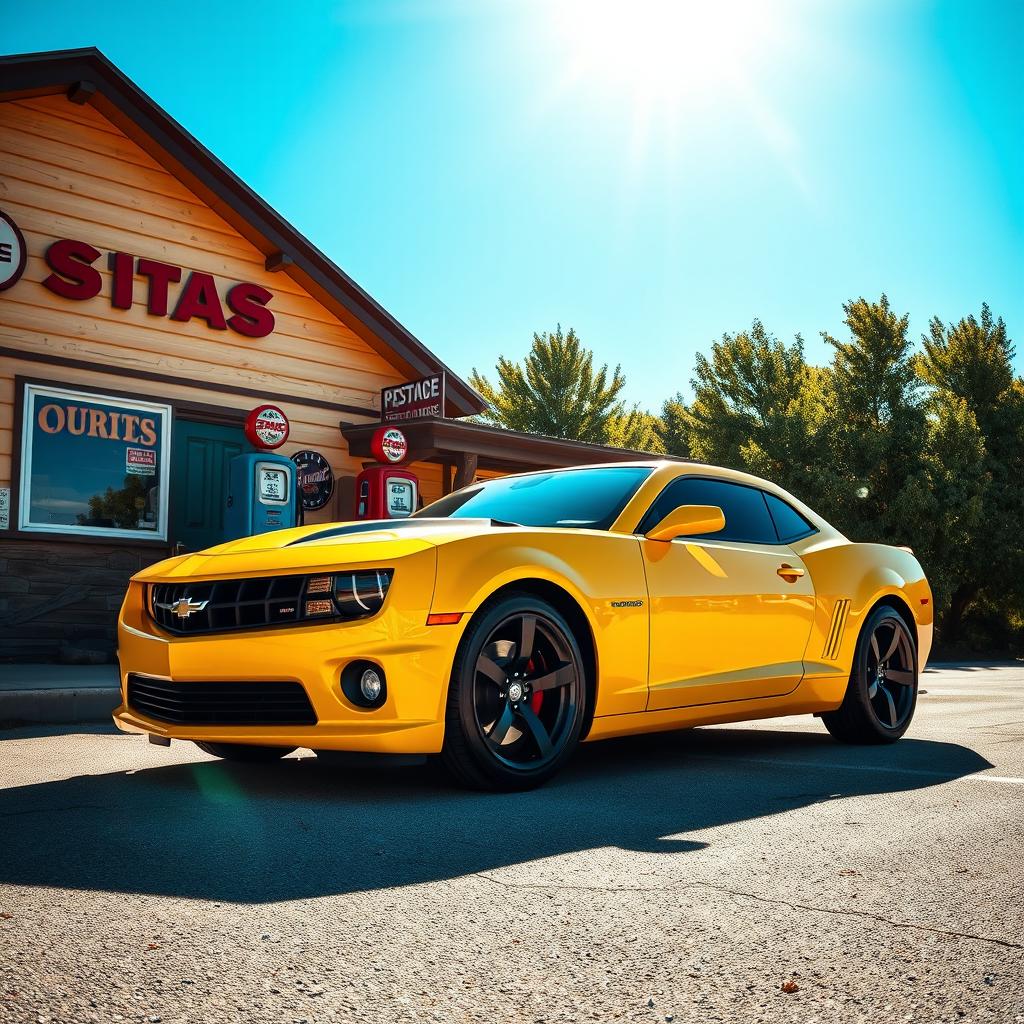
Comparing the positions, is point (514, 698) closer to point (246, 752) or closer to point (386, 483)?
point (246, 752)

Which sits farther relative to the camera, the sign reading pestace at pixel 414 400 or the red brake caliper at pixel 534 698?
the sign reading pestace at pixel 414 400

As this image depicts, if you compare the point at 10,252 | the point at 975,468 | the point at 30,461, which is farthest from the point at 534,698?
the point at 975,468

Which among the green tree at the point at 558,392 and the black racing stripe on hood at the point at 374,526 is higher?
the green tree at the point at 558,392

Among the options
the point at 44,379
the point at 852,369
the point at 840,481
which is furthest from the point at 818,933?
the point at 852,369

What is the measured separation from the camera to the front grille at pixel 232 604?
4230 millimetres

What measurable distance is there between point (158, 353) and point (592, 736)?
869cm

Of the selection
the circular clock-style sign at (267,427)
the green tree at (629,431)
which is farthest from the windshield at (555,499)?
the green tree at (629,431)

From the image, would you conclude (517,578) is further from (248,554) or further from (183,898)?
(183,898)

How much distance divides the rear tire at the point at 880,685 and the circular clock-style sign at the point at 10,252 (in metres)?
8.70

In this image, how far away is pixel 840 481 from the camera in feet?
89.6

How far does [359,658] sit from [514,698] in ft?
2.17

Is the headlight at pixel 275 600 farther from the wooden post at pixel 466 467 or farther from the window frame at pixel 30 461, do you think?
the wooden post at pixel 466 467

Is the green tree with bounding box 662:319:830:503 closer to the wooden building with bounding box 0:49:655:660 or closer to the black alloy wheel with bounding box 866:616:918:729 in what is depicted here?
the wooden building with bounding box 0:49:655:660

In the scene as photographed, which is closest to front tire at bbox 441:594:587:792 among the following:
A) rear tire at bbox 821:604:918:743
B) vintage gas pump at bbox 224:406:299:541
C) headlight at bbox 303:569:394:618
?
headlight at bbox 303:569:394:618
